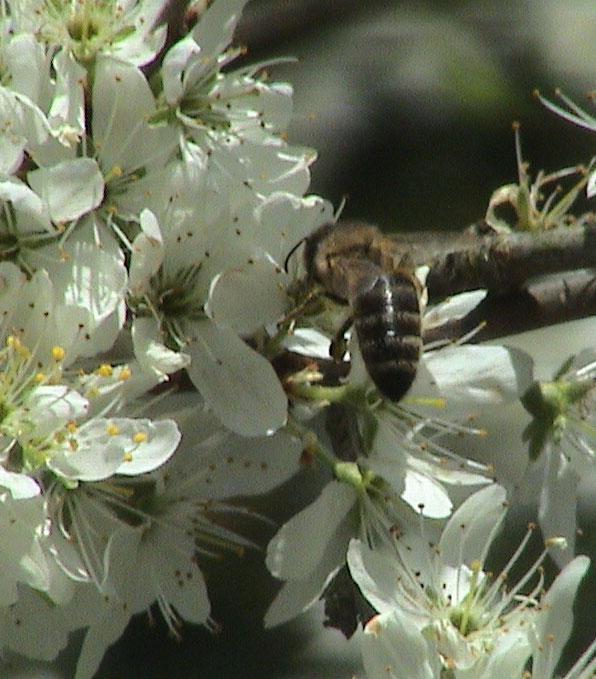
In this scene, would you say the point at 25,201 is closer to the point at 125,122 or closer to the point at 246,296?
the point at 125,122

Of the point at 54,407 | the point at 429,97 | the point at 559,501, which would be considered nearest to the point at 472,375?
the point at 559,501

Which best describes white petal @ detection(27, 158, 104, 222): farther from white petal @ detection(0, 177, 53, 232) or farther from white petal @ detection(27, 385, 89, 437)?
white petal @ detection(27, 385, 89, 437)

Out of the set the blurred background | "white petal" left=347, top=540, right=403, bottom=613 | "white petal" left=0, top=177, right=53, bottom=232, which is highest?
"white petal" left=0, top=177, right=53, bottom=232

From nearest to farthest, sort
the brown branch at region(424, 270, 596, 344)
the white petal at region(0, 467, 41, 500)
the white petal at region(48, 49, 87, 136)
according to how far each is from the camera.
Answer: the white petal at region(0, 467, 41, 500) → the white petal at region(48, 49, 87, 136) → the brown branch at region(424, 270, 596, 344)

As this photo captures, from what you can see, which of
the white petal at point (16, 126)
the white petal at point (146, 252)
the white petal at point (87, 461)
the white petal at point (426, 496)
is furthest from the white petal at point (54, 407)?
the white petal at point (426, 496)

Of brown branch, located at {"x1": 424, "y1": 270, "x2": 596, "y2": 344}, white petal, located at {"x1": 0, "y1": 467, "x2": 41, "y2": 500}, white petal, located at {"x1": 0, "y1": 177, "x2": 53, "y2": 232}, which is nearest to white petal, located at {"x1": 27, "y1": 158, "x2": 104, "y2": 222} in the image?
white petal, located at {"x1": 0, "y1": 177, "x2": 53, "y2": 232}
